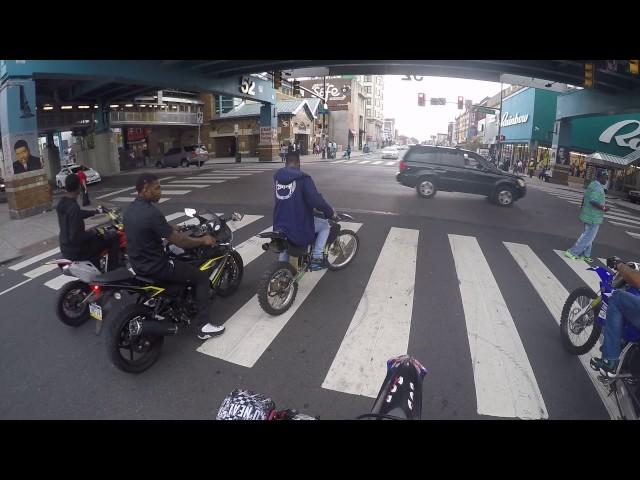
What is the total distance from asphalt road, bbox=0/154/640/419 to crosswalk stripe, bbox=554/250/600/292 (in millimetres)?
88

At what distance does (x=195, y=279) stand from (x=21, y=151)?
12.0 metres

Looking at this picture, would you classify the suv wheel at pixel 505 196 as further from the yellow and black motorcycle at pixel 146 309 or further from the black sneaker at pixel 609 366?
the yellow and black motorcycle at pixel 146 309

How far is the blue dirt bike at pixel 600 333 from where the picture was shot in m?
3.12

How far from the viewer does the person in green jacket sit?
7094 mm

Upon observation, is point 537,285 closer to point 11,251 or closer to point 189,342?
point 189,342

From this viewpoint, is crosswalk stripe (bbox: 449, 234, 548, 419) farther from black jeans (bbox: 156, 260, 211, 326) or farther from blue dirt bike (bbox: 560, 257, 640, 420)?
black jeans (bbox: 156, 260, 211, 326)

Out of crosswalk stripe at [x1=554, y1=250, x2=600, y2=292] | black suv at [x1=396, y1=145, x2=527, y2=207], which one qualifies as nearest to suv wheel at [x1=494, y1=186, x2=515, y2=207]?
black suv at [x1=396, y1=145, x2=527, y2=207]

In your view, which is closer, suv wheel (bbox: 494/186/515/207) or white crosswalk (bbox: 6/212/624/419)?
white crosswalk (bbox: 6/212/624/419)

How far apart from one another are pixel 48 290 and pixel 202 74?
19.1 metres

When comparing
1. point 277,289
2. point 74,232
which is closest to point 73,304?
point 74,232

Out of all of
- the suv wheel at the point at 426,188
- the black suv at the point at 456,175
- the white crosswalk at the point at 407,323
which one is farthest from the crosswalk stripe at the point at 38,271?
the suv wheel at the point at 426,188

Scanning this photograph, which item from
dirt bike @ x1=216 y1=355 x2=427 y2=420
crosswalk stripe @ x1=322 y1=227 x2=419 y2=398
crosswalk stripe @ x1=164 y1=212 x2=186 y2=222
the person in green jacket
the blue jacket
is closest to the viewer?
dirt bike @ x1=216 y1=355 x2=427 y2=420

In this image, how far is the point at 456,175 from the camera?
43.4ft
